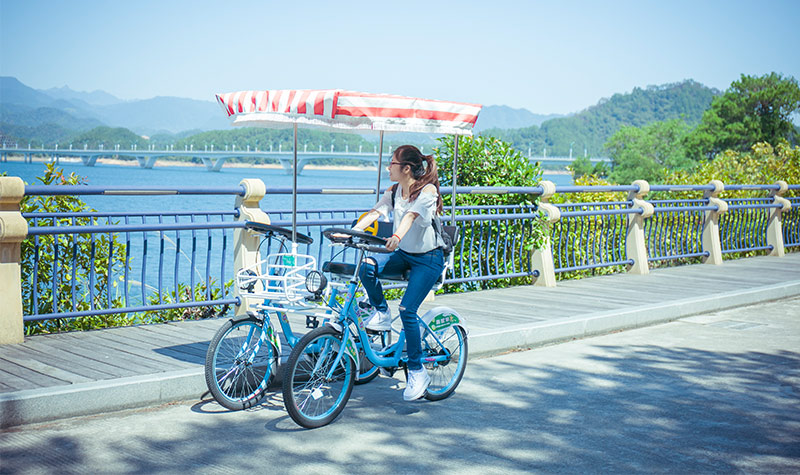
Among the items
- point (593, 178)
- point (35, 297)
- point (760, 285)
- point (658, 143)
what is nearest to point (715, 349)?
point (760, 285)

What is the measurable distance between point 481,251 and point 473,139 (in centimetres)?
180

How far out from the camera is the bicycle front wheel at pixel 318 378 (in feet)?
16.4

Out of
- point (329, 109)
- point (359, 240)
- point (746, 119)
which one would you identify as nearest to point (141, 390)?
point (359, 240)

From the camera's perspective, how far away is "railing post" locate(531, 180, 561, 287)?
35.7 feet

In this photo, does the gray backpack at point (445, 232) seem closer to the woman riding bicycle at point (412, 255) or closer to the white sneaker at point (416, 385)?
the woman riding bicycle at point (412, 255)

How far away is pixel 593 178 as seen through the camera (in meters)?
16.6

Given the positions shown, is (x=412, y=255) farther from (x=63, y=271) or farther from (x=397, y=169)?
(x=63, y=271)

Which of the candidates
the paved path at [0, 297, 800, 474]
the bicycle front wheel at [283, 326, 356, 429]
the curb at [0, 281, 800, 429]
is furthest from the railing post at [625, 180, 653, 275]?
the bicycle front wheel at [283, 326, 356, 429]

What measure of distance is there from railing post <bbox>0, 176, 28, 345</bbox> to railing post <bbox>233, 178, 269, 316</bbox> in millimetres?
2054

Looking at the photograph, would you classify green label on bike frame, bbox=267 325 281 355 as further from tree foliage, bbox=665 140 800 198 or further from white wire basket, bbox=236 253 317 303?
tree foliage, bbox=665 140 800 198

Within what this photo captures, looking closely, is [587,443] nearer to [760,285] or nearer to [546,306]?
[546,306]

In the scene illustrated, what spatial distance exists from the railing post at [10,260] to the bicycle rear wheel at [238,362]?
2.26 meters

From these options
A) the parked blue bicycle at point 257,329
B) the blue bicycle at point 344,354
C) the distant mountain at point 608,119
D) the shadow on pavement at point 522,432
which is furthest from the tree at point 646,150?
the parked blue bicycle at point 257,329

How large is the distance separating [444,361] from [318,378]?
1.23m
